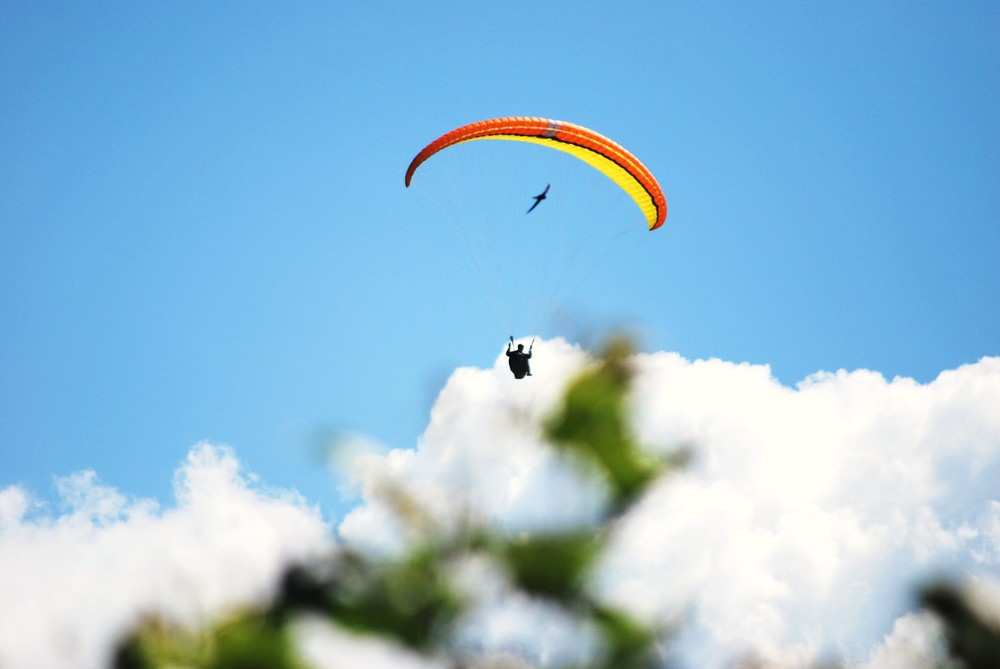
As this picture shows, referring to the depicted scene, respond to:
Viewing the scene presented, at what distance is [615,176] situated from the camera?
86.1 ft

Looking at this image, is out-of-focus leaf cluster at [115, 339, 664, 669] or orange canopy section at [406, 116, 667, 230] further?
orange canopy section at [406, 116, 667, 230]

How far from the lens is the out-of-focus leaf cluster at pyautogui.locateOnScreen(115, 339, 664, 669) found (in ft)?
7.02

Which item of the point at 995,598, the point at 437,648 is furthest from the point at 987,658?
the point at 437,648

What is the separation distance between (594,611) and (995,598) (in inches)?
38.7

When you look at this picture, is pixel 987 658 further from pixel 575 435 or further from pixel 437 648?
pixel 437 648

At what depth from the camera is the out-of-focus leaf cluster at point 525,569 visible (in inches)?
84.3

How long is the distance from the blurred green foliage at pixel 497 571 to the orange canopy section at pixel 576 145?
21.4m

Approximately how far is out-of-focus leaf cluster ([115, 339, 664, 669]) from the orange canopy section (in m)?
21.4

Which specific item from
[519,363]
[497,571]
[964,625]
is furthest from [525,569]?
[519,363]

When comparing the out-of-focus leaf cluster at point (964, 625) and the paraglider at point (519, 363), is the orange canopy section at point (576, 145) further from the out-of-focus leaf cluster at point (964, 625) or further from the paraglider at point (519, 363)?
the out-of-focus leaf cluster at point (964, 625)

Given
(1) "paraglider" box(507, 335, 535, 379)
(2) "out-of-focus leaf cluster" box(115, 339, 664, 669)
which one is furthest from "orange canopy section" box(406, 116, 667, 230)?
(2) "out-of-focus leaf cluster" box(115, 339, 664, 669)

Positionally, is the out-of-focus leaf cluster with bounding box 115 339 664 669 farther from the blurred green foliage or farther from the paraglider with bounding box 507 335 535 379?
the paraglider with bounding box 507 335 535 379

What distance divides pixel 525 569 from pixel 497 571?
3.9 inches

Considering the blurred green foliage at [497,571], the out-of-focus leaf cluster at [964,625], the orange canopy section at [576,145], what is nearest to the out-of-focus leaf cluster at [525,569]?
the blurred green foliage at [497,571]
